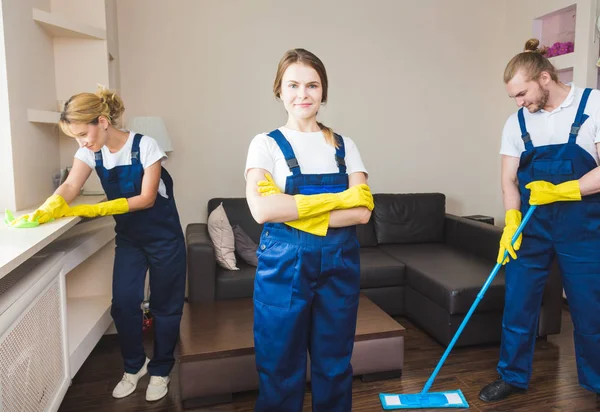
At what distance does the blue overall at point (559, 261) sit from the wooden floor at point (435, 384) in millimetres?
125

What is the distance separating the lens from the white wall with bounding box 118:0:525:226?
11.3 feet

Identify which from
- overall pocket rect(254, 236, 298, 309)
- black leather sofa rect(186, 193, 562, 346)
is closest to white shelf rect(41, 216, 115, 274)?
black leather sofa rect(186, 193, 562, 346)

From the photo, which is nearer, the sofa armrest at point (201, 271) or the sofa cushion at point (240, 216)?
the sofa armrest at point (201, 271)

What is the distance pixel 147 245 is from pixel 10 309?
826mm

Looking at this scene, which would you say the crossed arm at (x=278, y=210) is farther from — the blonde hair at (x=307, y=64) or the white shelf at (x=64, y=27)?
the white shelf at (x=64, y=27)

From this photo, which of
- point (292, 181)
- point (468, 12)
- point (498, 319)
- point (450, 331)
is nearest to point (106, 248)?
point (292, 181)

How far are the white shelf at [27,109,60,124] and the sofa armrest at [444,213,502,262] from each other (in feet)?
8.85

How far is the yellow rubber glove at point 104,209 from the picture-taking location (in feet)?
6.38

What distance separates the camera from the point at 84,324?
91.4 inches

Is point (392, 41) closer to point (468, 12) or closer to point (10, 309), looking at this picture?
point (468, 12)

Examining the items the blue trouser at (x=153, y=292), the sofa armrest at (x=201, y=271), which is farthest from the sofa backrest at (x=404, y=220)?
the blue trouser at (x=153, y=292)

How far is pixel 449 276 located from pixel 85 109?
7.03 ft

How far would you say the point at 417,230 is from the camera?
3721 mm

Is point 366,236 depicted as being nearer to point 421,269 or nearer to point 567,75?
point 421,269
